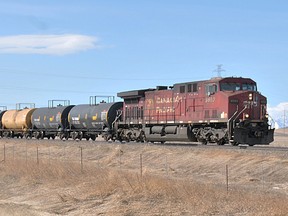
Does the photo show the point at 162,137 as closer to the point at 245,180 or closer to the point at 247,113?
the point at 247,113

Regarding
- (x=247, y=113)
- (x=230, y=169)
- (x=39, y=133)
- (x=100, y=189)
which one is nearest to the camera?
(x=100, y=189)

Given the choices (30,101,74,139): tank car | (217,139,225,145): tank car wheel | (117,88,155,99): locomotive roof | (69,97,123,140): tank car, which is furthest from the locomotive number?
(30,101,74,139): tank car

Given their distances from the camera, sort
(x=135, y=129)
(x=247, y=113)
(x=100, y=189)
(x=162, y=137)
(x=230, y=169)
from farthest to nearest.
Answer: (x=135, y=129) → (x=162, y=137) → (x=247, y=113) → (x=230, y=169) → (x=100, y=189)

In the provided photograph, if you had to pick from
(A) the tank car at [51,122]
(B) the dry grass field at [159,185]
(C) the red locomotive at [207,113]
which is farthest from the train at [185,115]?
(B) the dry grass field at [159,185]

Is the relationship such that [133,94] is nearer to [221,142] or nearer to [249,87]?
[249,87]

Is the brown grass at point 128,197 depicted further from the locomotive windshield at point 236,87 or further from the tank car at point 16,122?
the tank car at point 16,122

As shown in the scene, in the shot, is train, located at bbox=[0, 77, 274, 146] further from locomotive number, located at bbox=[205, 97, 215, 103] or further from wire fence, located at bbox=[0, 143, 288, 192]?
wire fence, located at bbox=[0, 143, 288, 192]

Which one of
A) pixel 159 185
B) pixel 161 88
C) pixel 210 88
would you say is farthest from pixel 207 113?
pixel 159 185

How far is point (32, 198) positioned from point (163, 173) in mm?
7141

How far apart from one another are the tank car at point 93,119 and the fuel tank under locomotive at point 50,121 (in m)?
1.28

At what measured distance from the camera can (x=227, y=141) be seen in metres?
29.5

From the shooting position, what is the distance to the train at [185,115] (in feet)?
95.3

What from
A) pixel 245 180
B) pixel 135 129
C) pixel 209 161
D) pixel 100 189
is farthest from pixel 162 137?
pixel 100 189

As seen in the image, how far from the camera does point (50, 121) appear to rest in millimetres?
49781
